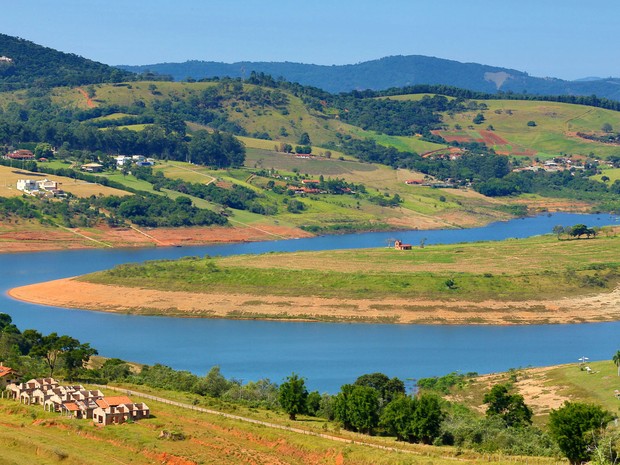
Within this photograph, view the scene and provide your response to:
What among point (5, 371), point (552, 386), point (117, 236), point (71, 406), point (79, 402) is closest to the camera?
point (71, 406)

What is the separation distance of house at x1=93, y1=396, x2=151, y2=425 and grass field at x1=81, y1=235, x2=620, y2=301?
164ft

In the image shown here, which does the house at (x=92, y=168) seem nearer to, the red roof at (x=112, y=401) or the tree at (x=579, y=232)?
the tree at (x=579, y=232)

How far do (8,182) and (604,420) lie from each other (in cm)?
11897

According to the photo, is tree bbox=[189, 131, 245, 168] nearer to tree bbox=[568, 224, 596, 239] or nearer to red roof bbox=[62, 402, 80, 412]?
tree bbox=[568, 224, 596, 239]

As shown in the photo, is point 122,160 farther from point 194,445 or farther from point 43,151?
point 194,445

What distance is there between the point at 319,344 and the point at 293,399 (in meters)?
29.1

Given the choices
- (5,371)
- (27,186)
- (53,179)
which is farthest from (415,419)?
(53,179)

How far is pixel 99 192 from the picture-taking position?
506ft

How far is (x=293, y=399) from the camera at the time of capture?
169 ft

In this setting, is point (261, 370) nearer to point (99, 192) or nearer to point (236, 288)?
point (236, 288)

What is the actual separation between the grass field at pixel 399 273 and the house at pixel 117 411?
49.9 meters

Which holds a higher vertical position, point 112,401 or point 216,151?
point 216,151

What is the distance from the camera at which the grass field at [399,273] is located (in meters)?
98.3

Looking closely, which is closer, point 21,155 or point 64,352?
point 64,352
